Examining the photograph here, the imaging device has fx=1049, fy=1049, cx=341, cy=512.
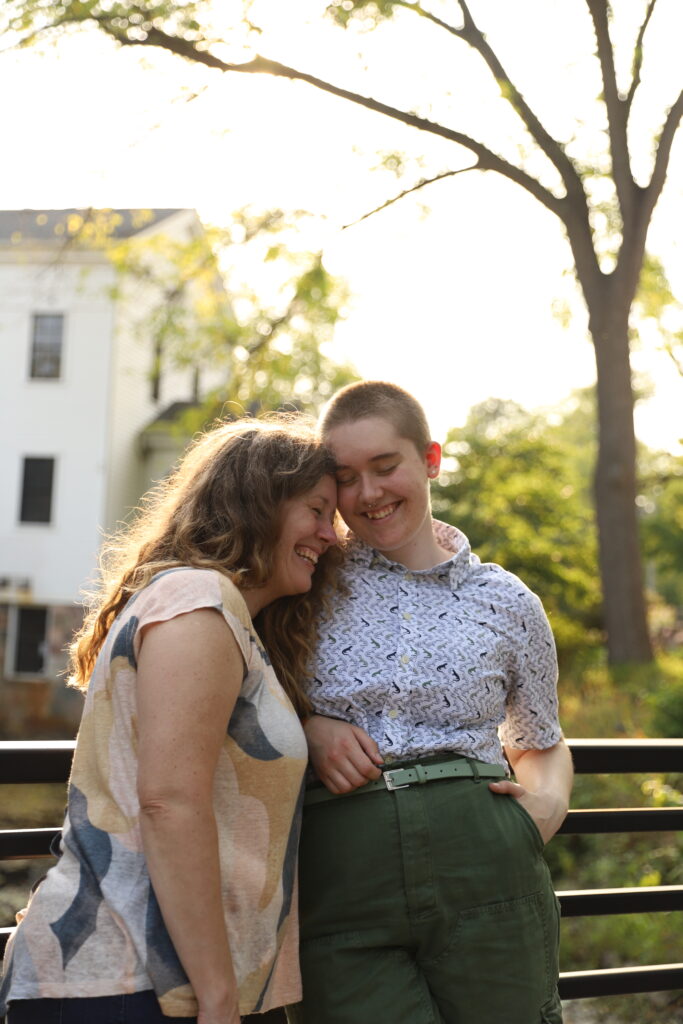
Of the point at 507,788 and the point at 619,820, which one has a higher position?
the point at 507,788

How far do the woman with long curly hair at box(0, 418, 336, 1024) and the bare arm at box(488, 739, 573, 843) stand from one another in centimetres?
63

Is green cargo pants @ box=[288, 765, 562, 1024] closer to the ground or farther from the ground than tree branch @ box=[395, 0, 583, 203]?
closer to the ground

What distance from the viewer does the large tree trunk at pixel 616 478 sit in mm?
12891

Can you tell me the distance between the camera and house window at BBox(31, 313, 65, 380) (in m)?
21.0

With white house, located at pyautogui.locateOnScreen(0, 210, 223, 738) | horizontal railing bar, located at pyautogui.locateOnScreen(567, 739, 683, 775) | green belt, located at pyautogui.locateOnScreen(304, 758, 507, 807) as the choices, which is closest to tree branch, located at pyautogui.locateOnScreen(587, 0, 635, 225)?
white house, located at pyautogui.locateOnScreen(0, 210, 223, 738)

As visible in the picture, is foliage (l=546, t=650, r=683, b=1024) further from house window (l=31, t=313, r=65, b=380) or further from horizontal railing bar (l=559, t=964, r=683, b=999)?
house window (l=31, t=313, r=65, b=380)

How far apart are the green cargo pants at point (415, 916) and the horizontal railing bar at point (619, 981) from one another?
2.39ft

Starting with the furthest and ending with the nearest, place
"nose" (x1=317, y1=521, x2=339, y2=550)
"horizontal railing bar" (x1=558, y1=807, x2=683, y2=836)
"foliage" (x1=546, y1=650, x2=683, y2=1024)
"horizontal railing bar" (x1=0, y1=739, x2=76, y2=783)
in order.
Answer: "foliage" (x1=546, y1=650, x2=683, y2=1024), "horizontal railing bar" (x1=558, y1=807, x2=683, y2=836), "horizontal railing bar" (x1=0, y1=739, x2=76, y2=783), "nose" (x1=317, y1=521, x2=339, y2=550)

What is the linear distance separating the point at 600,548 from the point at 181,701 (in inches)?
465

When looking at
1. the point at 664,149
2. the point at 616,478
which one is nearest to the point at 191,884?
the point at 616,478

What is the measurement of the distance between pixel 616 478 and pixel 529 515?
3.44m

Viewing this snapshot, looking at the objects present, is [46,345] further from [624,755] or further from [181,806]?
[181,806]

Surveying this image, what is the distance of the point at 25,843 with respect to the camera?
8.00 ft

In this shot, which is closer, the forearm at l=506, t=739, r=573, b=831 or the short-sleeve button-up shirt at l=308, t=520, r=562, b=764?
the short-sleeve button-up shirt at l=308, t=520, r=562, b=764
